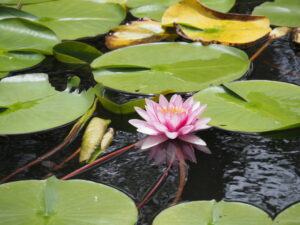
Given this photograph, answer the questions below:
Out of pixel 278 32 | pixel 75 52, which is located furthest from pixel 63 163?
pixel 278 32

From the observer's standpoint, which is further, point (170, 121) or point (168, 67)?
point (168, 67)

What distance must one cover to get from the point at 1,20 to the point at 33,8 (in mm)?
372

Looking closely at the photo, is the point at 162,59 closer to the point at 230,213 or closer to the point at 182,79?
the point at 182,79

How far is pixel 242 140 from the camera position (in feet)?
5.49

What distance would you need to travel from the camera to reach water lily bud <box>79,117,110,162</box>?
1.61 m

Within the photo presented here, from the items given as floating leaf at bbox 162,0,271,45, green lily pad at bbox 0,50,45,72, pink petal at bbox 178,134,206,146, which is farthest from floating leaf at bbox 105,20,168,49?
pink petal at bbox 178,134,206,146

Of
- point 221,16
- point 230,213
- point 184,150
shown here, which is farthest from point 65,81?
point 230,213

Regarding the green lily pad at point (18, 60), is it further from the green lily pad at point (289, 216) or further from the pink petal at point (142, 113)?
the green lily pad at point (289, 216)

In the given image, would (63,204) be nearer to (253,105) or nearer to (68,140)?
(68,140)

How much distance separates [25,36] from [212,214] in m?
1.45

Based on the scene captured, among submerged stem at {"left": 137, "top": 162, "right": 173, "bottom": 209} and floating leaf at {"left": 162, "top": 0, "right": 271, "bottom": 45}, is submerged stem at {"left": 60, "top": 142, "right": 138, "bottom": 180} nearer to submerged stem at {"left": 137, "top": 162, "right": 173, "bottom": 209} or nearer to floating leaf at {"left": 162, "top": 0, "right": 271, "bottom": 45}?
submerged stem at {"left": 137, "top": 162, "right": 173, "bottom": 209}

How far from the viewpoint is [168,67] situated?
206 centimetres

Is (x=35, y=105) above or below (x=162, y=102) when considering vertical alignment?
below

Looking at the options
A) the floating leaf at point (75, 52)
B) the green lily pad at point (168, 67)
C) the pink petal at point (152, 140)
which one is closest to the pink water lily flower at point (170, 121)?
the pink petal at point (152, 140)
